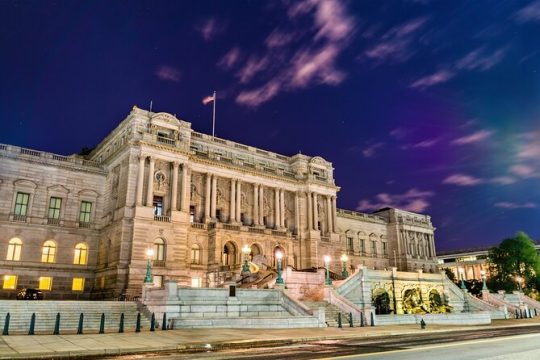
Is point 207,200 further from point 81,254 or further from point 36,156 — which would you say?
point 36,156

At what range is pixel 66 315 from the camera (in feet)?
92.7

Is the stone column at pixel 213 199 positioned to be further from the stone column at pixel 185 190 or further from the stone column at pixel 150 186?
the stone column at pixel 150 186

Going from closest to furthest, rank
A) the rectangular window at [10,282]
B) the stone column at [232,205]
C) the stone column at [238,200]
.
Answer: the rectangular window at [10,282] < the stone column at [232,205] < the stone column at [238,200]

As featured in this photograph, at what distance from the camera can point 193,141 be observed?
189 ft

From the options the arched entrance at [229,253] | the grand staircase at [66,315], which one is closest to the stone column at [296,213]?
the arched entrance at [229,253]

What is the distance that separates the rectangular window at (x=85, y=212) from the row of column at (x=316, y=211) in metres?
30.0

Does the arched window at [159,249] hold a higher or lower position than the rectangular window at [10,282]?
higher

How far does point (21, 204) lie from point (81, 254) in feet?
26.8

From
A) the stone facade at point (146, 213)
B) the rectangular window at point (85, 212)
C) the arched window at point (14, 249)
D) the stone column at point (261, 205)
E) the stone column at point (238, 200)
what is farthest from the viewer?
the stone column at point (261, 205)

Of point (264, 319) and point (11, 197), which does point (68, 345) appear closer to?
point (264, 319)

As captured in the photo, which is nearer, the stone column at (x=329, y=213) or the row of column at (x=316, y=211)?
the row of column at (x=316, y=211)

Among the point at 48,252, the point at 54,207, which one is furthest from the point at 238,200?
the point at 48,252

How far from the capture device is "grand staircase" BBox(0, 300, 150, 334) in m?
25.8

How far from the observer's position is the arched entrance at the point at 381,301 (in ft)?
143
